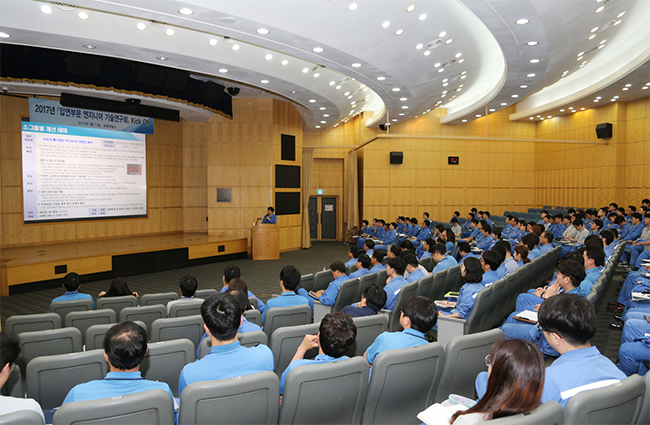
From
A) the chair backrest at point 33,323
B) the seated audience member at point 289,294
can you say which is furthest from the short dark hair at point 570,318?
the chair backrest at point 33,323

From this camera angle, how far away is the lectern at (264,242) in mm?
12453

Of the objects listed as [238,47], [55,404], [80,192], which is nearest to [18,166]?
[80,192]

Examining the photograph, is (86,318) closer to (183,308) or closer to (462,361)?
(183,308)

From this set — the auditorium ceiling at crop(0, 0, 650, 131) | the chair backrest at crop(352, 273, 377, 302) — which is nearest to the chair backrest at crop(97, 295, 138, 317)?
the chair backrest at crop(352, 273, 377, 302)

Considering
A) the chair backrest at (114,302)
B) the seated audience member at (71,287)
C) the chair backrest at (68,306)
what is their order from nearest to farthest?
the chair backrest at (68,306), the chair backrest at (114,302), the seated audience member at (71,287)

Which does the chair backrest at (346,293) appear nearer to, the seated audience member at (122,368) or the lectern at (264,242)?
the seated audience member at (122,368)

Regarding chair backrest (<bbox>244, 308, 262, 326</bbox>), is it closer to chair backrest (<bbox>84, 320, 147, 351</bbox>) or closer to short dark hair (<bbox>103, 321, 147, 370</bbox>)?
chair backrest (<bbox>84, 320, 147, 351</bbox>)

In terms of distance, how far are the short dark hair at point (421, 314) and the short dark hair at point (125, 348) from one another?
5.54ft

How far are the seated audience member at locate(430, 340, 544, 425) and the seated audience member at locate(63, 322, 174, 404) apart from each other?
4.83ft

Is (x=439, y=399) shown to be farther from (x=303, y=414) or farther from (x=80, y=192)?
(x=80, y=192)

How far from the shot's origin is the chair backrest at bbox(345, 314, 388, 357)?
3324 mm

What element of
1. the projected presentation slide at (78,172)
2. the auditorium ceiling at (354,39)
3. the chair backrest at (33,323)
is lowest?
the chair backrest at (33,323)

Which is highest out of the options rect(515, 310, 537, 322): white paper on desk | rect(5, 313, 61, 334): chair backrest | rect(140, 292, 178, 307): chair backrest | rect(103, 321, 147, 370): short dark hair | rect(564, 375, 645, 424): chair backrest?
rect(103, 321, 147, 370): short dark hair

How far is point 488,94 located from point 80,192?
39.8ft
